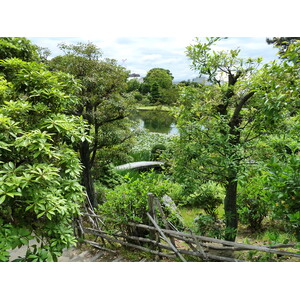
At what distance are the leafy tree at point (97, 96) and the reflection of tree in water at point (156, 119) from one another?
0.63m

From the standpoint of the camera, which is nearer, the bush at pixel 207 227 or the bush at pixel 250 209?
the bush at pixel 207 227

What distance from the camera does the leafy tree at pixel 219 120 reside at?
2.35 meters

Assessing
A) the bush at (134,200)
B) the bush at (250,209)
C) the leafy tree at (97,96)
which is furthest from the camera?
the leafy tree at (97,96)

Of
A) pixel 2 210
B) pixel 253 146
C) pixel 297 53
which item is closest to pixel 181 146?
pixel 253 146

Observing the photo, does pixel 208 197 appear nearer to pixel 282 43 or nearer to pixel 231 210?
pixel 231 210

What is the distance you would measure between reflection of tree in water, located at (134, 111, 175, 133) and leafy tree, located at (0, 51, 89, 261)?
9.05ft

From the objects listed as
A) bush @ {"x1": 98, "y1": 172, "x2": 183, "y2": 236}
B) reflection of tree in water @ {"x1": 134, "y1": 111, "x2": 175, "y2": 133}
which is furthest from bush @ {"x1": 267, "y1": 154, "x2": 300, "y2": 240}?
reflection of tree in water @ {"x1": 134, "y1": 111, "x2": 175, "y2": 133}

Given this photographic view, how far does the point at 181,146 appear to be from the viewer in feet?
8.34

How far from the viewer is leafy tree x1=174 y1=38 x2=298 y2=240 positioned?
2.35 meters

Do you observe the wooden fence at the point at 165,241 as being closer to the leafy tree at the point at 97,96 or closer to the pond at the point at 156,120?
the leafy tree at the point at 97,96

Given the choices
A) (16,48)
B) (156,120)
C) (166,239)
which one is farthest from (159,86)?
(166,239)

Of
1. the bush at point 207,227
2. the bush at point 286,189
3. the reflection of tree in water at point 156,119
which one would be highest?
the bush at point 286,189

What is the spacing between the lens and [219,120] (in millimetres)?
2322

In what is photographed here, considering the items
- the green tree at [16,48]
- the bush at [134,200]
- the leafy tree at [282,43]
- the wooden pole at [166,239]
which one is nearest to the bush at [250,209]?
the bush at [134,200]
